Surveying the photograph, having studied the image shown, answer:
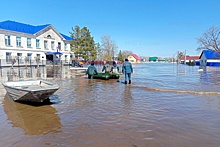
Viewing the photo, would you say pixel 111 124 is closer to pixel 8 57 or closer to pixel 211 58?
pixel 8 57

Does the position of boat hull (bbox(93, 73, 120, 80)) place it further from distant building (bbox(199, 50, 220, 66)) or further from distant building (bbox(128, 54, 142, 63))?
distant building (bbox(128, 54, 142, 63))

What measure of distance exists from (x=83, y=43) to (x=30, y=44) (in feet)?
44.6

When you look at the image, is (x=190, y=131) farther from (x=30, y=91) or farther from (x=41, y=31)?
(x=41, y=31)

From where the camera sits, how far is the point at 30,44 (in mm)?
39062

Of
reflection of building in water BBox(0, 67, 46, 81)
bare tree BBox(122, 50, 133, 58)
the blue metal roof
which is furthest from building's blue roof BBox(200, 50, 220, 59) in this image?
reflection of building in water BBox(0, 67, 46, 81)

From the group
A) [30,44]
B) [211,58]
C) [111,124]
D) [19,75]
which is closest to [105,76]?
[111,124]

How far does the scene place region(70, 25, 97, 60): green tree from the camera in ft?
155

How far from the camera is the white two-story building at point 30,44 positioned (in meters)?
33.6

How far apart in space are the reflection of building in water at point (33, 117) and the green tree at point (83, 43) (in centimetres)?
4092

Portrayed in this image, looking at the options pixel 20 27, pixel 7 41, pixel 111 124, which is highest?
pixel 20 27

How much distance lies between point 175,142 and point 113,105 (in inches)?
133

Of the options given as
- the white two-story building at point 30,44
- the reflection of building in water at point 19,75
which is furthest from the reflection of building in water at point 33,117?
the white two-story building at point 30,44

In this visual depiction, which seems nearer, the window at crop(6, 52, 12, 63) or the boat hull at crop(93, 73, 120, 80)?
the boat hull at crop(93, 73, 120, 80)

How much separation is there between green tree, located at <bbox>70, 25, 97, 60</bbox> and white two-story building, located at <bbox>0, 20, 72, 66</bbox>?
238 centimetres
